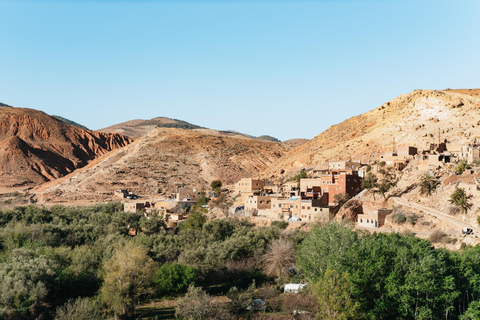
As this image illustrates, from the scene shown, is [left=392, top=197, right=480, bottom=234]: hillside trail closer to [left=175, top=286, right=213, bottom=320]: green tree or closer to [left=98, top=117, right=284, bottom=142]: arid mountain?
[left=175, top=286, right=213, bottom=320]: green tree

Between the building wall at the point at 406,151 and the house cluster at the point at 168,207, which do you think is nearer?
the building wall at the point at 406,151

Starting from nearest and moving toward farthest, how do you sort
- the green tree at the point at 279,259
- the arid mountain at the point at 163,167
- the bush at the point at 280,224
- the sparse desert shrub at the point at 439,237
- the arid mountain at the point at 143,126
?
the green tree at the point at 279,259 → the sparse desert shrub at the point at 439,237 → the bush at the point at 280,224 → the arid mountain at the point at 163,167 → the arid mountain at the point at 143,126

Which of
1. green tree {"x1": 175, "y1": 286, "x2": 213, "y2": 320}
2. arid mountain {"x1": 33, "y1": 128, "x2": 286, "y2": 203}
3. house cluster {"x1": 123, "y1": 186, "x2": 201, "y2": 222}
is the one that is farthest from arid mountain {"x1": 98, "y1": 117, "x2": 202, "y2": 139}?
green tree {"x1": 175, "y1": 286, "x2": 213, "y2": 320}

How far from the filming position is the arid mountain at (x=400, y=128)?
45688 mm

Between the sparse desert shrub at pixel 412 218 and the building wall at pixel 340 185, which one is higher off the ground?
the building wall at pixel 340 185

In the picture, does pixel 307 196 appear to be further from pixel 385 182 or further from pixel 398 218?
pixel 398 218

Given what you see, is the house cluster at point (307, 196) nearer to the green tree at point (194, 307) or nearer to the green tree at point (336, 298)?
the green tree at point (336, 298)

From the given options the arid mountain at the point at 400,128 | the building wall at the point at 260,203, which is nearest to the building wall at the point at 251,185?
the building wall at the point at 260,203

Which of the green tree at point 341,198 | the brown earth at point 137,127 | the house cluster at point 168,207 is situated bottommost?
the house cluster at point 168,207

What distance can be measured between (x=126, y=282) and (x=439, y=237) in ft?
59.3

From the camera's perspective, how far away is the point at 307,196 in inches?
1417

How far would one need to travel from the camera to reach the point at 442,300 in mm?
20281

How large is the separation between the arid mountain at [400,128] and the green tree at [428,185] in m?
9.82

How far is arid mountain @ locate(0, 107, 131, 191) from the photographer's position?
70.3 m
